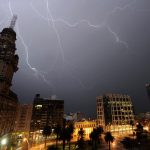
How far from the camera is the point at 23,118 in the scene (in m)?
130

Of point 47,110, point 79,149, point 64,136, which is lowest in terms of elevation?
point 79,149

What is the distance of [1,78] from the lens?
6412 centimetres

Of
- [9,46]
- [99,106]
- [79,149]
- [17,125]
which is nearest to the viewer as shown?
[79,149]

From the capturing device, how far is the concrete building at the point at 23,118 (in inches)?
4958

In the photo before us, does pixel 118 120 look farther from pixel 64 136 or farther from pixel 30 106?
pixel 64 136

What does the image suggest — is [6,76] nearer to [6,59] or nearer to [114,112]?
[6,59]

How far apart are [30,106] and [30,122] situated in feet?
43.7

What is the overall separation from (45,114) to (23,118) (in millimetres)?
18629

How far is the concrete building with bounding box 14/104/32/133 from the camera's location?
4958 inches

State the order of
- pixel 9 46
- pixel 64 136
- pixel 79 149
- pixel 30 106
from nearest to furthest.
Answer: pixel 64 136
pixel 79 149
pixel 9 46
pixel 30 106

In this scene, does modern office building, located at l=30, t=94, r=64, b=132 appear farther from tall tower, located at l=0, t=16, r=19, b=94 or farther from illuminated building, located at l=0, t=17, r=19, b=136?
tall tower, located at l=0, t=16, r=19, b=94

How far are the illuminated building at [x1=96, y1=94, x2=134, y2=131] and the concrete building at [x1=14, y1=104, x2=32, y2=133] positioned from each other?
6382cm

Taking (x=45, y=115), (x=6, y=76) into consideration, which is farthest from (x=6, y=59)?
(x=45, y=115)

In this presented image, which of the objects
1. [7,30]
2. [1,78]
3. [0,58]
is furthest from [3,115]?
[7,30]
